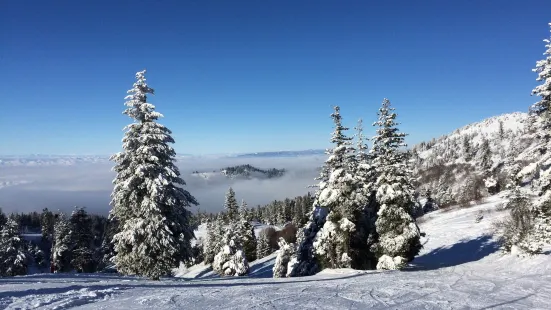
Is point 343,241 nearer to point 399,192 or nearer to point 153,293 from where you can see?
point 399,192

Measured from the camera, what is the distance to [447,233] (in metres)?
53.4

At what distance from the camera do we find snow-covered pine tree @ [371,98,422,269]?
2738cm

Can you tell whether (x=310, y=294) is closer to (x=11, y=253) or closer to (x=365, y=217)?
(x=365, y=217)

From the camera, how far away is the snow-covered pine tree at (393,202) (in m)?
27.4

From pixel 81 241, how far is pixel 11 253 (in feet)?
28.1

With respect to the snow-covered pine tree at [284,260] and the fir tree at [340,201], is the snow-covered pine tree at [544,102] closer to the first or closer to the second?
the fir tree at [340,201]

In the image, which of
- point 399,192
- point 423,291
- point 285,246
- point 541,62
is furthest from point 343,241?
point 285,246

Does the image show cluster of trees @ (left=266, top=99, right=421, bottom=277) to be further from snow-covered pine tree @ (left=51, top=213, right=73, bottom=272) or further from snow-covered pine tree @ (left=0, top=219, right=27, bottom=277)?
snow-covered pine tree @ (left=0, top=219, right=27, bottom=277)

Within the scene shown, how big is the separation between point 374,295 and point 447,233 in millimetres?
45293

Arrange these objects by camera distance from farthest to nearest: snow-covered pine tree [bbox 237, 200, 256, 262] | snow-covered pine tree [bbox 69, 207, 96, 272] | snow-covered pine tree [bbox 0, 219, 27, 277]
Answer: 1. snow-covered pine tree [bbox 237, 200, 256, 262]
2. snow-covered pine tree [bbox 69, 207, 96, 272]
3. snow-covered pine tree [bbox 0, 219, 27, 277]

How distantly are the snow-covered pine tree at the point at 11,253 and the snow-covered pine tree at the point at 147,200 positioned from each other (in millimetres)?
33096

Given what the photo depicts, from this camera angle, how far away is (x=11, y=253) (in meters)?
48.5

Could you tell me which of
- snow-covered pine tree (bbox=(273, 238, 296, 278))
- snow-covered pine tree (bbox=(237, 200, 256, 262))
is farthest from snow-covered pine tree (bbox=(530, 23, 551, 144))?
snow-covered pine tree (bbox=(237, 200, 256, 262))

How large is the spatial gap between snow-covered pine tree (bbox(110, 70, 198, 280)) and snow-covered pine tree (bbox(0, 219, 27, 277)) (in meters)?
33.1
